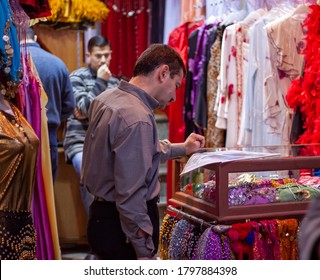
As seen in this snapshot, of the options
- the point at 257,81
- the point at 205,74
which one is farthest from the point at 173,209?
the point at 205,74

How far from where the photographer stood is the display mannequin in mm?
2670

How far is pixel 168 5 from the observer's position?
20.6ft

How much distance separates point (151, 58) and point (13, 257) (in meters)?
0.98

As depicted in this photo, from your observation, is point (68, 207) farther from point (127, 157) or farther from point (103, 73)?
point (127, 157)

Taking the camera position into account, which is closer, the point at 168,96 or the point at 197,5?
the point at 168,96

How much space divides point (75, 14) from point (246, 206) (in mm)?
3343

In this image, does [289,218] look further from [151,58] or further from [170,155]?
[151,58]

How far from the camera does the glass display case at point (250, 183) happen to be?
8.86 ft

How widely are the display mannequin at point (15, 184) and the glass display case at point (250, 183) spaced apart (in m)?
0.67

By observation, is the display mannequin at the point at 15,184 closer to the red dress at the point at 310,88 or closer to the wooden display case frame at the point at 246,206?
the wooden display case frame at the point at 246,206

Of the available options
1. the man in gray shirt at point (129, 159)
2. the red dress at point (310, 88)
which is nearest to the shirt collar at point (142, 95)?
the man in gray shirt at point (129, 159)

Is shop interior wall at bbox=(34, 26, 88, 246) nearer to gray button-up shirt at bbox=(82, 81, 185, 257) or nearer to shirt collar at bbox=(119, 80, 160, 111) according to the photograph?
gray button-up shirt at bbox=(82, 81, 185, 257)

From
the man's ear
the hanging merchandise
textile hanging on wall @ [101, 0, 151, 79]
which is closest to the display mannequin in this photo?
the man's ear

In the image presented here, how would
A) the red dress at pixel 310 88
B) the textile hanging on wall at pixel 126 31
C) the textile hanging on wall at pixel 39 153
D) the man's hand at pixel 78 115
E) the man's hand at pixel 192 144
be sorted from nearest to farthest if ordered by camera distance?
1. the man's hand at pixel 192 144
2. the textile hanging on wall at pixel 39 153
3. the red dress at pixel 310 88
4. the man's hand at pixel 78 115
5. the textile hanging on wall at pixel 126 31
